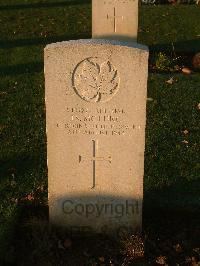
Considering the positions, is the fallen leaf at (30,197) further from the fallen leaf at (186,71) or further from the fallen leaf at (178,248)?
the fallen leaf at (186,71)

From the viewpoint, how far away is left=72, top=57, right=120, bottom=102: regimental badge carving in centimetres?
411

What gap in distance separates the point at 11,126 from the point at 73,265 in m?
3.01

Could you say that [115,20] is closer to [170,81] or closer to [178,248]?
[170,81]

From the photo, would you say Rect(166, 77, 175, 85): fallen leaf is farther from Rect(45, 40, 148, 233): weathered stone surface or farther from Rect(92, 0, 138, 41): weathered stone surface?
Rect(45, 40, 148, 233): weathered stone surface

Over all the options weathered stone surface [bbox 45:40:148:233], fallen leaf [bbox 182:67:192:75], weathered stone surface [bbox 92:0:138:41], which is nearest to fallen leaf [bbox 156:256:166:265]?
weathered stone surface [bbox 45:40:148:233]

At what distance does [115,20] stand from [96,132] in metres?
4.34

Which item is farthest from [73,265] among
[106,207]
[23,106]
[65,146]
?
[23,106]

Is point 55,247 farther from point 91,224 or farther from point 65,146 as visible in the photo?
point 65,146

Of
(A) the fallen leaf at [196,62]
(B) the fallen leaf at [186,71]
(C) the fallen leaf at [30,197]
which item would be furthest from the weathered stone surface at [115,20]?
(C) the fallen leaf at [30,197]

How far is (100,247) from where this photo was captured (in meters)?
4.61

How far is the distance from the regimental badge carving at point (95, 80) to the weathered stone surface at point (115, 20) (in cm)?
423

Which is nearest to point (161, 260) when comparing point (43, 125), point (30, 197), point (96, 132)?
point (96, 132)

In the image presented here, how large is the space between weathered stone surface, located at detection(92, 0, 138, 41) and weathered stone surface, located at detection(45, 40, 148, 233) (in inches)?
165

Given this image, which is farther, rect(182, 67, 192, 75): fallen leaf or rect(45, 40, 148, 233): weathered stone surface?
rect(182, 67, 192, 75): fallen leaf
